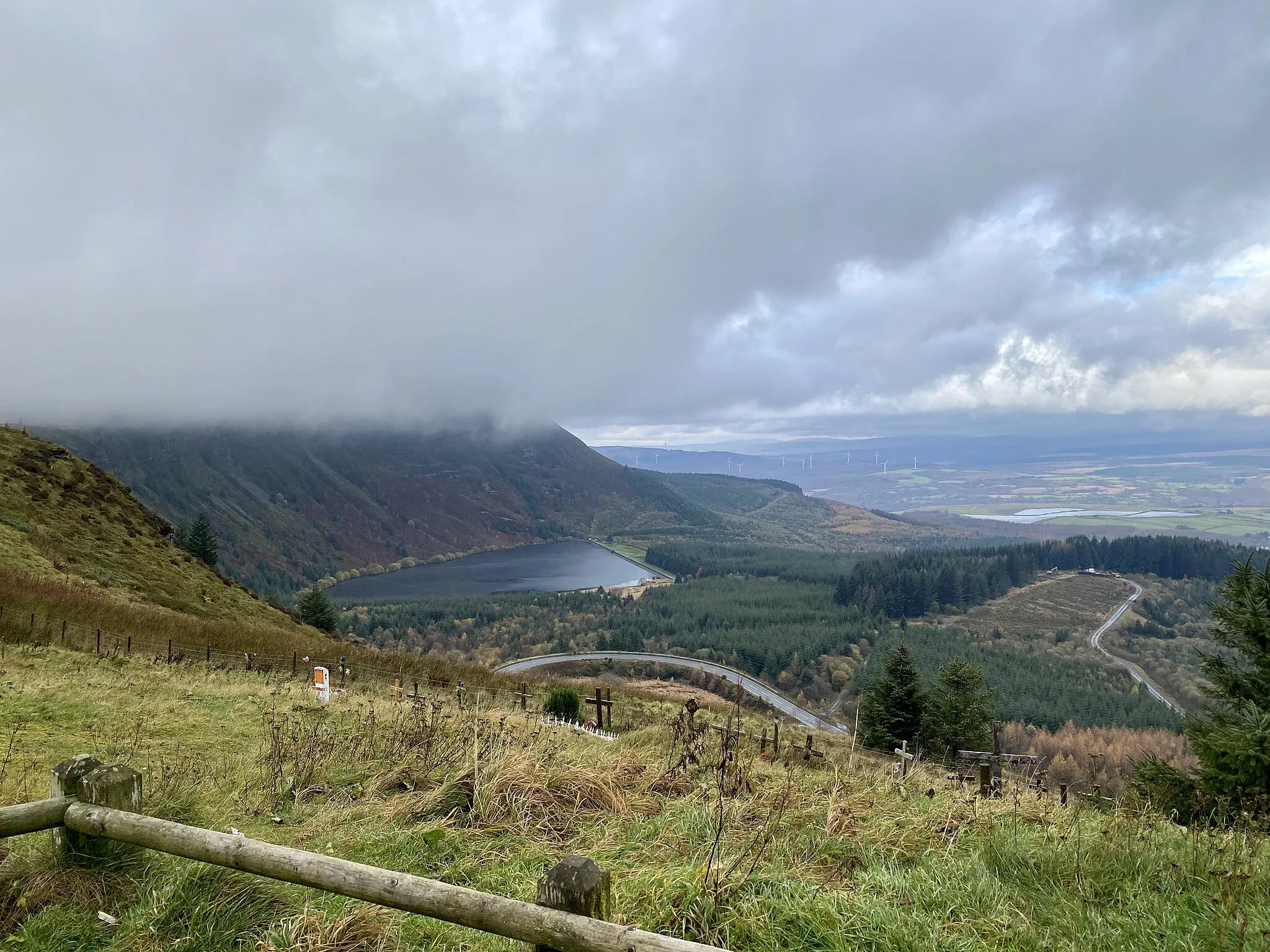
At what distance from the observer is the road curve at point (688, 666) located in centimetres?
7225

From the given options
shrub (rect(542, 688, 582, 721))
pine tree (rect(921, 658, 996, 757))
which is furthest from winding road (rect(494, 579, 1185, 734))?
shrub (rect(542, 688, 582, 721))

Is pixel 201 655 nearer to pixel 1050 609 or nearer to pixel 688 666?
pixel 688 666

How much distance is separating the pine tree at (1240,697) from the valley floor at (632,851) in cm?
368

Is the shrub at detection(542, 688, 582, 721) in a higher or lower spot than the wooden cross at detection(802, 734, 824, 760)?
lower

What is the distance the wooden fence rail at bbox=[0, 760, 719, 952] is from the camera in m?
2.71

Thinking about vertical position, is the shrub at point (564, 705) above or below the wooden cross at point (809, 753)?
below

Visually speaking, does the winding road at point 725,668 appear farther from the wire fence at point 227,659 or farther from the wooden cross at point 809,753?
the wooden cross at point 809,753

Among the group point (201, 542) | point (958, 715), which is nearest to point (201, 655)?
point (958, 715)

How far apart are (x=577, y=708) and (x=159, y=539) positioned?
100 feet

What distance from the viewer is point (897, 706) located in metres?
33.3

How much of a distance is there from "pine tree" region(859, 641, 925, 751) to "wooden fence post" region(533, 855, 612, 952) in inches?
1284

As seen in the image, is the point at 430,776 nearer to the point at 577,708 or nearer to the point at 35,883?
the point at 35,883

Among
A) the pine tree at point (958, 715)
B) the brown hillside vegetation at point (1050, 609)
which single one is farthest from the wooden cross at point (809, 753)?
the brown hillside vegetation at point (1050, 609)

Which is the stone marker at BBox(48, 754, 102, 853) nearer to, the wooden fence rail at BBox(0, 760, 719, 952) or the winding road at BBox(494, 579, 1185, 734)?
the wooden fence rail at BBox(0, 760, 719, 952)
